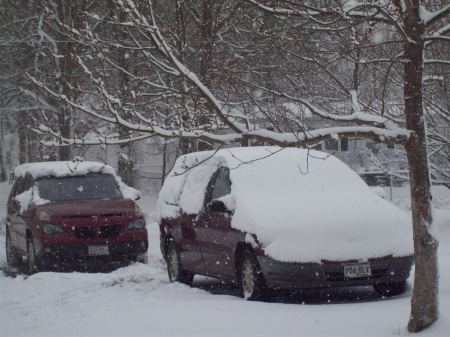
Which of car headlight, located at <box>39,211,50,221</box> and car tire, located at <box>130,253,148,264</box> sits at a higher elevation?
car headlight, located at <box>39,211,50,221</box>

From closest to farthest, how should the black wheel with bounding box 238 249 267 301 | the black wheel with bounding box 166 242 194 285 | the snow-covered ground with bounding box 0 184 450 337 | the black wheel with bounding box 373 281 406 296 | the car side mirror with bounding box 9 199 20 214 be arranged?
the snow-covered ground with bounding box 0 184 450 337
the black wheel with bounding box 238 249 267 301
the black wheel with bounding box 373 281 406 296
the black wheel with bounding box 166 242 194 285
the car side mirror with bounding box 9 199 20 214

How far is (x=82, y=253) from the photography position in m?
12.7

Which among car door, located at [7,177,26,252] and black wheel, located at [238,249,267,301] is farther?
car door, located at [7,177,26,252]

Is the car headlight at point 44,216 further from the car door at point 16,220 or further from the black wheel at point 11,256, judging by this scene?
the black wheel at point 11,256

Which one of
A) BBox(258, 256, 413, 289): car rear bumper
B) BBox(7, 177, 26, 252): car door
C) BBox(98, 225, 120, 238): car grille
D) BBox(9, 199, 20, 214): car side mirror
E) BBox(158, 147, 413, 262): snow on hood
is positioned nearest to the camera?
BBox(258, 256, 413, 289): car rear bumper

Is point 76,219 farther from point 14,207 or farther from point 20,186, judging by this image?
point 20,186

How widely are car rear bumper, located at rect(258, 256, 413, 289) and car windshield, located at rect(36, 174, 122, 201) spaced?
5.93 metres

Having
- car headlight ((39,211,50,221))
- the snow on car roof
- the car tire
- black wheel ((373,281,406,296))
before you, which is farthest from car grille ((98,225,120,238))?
black wheel ((373,281,406,296))

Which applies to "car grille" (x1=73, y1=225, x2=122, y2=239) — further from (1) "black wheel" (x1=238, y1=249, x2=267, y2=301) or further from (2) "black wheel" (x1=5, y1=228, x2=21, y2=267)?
(1) "black wheel" (x1=238, y1=249, x2=267, y2=301)

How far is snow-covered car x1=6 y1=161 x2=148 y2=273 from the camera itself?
12648mm

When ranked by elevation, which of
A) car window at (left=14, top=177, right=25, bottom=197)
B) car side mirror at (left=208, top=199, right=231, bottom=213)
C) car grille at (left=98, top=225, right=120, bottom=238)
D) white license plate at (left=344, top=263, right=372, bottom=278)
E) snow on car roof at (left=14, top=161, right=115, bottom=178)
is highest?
snow on car roof at (left=14, top=161, right=115, bottom=178)

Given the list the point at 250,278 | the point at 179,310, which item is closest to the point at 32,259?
the point at 250,278

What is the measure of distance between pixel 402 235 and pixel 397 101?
4810 mm

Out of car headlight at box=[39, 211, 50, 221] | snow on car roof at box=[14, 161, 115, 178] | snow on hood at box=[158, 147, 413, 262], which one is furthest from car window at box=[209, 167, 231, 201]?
snow on car roof at box=[14, 161, 115, 178]
